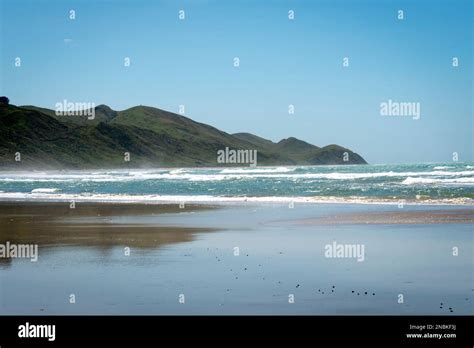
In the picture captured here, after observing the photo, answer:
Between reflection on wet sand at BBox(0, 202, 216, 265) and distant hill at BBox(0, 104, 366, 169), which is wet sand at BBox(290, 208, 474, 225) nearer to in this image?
reflection on wet sand at BBox(0, 202, 216, 265)

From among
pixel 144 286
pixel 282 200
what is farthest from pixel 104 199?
pixel 144 286

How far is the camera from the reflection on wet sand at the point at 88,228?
15.3 meters

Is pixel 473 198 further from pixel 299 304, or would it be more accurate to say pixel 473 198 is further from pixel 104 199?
pixel 299 304

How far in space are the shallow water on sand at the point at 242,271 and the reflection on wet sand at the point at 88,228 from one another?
5 cm

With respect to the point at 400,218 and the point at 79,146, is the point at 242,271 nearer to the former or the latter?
the point at 400,218

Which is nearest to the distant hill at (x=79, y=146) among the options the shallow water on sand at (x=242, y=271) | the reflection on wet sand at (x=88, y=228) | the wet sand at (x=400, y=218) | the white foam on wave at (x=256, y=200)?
the white foam on wave at (x=256, y=200)

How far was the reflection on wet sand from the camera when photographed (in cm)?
1530

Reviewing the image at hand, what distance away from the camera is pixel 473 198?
27.7m

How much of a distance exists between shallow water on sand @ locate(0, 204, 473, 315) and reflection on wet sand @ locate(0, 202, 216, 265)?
0.05m

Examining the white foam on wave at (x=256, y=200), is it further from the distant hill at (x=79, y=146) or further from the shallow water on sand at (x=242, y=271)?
the distant hill at (x=79, y=146)

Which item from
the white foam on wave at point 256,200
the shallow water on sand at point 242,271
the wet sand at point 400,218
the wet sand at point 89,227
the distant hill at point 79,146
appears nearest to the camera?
the shallow water on sand at point 242,271

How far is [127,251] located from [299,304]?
5719 mm

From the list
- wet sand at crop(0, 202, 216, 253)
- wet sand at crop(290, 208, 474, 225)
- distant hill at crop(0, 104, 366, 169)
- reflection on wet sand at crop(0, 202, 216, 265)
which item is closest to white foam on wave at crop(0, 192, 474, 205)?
wet sand at crop(0, 202, 216, 253)
